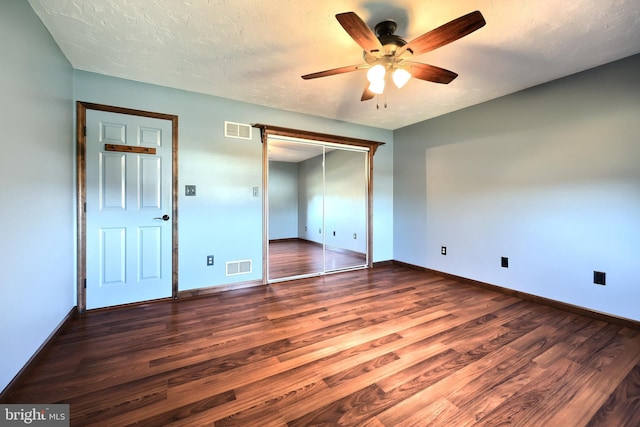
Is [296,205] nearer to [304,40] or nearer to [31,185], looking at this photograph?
[304,40]

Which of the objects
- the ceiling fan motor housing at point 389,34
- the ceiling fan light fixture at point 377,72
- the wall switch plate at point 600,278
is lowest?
the wall switch plate at point 600,278

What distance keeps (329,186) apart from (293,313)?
2496mm

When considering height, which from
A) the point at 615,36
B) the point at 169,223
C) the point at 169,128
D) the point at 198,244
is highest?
the point at 615,36

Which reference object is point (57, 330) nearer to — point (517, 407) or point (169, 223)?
point (169, 223)

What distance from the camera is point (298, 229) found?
549 cm

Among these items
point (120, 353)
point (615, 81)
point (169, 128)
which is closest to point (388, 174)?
point (615, 81)

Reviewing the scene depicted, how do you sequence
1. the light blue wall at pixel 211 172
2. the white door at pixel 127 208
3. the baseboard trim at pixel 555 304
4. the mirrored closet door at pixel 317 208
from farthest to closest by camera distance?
the mirrored closet door at pixel 317 208
the light blue wall at pixel 211 172
the white door at pixel 127 208
the baseboard trim at pixel 555 304

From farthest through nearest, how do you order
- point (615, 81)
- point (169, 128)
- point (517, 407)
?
point (169, 128) < point (615, 81) < point (517, 407)

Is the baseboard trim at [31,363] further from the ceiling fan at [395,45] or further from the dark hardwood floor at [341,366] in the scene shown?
the ceiling fan at [395,45]

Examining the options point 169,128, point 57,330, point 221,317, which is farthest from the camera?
point 169,128

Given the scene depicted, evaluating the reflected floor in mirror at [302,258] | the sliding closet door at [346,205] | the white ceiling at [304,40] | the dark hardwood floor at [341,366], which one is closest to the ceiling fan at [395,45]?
the white ceiling at [304,40]

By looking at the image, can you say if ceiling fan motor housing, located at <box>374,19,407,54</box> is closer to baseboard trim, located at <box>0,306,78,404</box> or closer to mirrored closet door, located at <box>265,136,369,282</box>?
mirrored closet door, located at <box>265,136,369,282</box>

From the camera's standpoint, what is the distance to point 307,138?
148 inches

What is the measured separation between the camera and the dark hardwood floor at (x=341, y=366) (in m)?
1.38
